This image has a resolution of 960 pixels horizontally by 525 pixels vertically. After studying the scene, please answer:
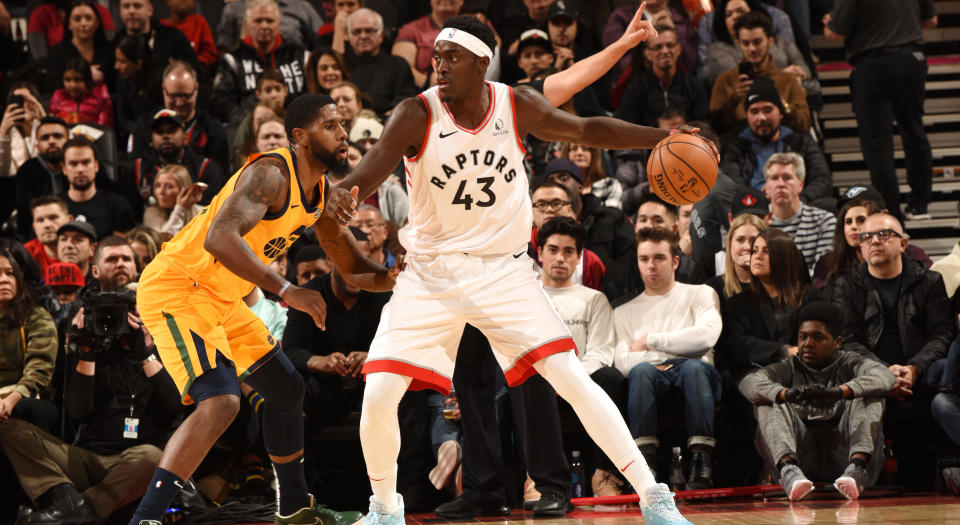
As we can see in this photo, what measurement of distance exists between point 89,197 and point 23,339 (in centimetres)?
243

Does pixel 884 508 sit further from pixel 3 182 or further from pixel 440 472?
pixel 3 182

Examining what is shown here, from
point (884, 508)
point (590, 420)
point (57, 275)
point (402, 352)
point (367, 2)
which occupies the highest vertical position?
point (367, 2)

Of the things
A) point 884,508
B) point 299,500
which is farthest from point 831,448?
point 299,500

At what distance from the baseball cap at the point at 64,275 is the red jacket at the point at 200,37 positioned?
4543 mm

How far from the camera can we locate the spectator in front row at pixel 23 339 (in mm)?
6547

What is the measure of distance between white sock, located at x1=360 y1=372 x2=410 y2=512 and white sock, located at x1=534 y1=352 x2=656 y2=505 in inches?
26.2

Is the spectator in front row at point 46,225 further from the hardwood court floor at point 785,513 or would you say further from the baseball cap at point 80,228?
the hardwood court floor at point 785,513

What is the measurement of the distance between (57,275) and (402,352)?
4108 millimetres

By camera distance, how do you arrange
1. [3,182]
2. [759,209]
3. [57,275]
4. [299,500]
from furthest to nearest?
[3,182] < [759,209] < [57,275] < [299,500]

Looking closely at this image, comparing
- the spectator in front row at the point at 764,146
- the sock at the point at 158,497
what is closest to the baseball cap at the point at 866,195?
the spectator in front row at the point at 764,146

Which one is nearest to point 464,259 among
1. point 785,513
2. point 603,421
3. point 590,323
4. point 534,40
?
point 603,421

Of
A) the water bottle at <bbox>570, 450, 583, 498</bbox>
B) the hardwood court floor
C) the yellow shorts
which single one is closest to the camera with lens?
the yellow shorts

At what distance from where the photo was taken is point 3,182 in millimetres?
9727

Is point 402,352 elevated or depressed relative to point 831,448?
elevated
